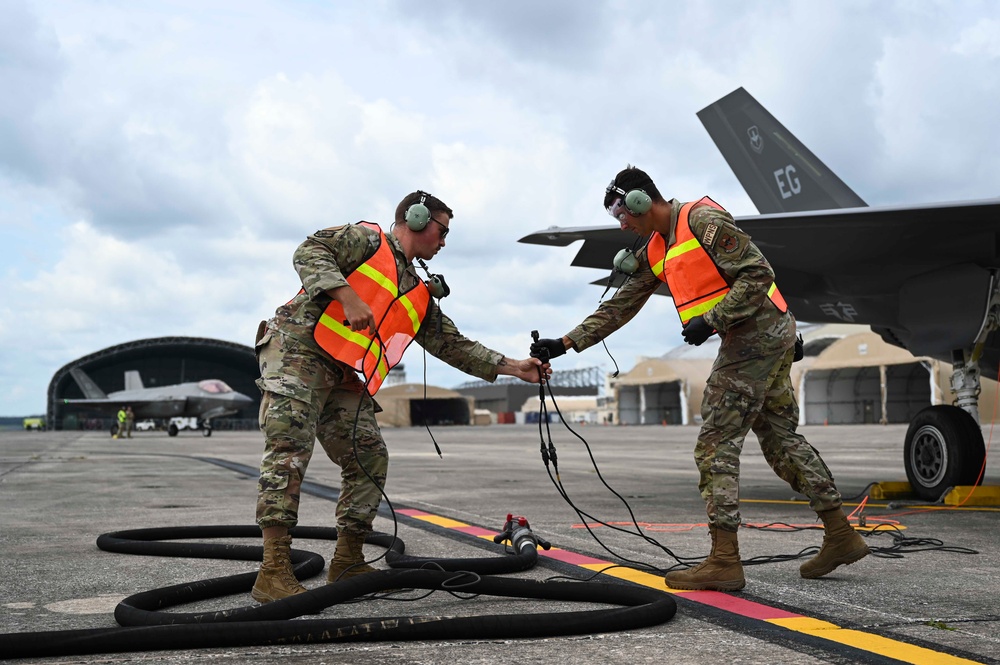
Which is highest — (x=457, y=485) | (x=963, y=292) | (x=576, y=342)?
(x=963, y=292)

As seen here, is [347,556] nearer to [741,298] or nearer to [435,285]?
[435,285]

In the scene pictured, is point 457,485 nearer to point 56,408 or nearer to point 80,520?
point 80,520

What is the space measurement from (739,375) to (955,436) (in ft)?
15.7

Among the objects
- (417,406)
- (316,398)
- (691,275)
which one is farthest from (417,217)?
(417,406)

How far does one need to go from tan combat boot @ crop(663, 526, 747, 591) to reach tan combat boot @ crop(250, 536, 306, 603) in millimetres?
1721

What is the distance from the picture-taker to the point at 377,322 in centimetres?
403

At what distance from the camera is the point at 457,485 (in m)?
10.8

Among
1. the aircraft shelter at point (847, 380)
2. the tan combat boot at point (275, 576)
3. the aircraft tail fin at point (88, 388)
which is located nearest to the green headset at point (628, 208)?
the tan combat boot at point (275, 576)

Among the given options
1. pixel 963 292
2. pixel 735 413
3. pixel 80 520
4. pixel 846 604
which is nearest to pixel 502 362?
pixel 735 413

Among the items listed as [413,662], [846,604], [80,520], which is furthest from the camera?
[80,520]

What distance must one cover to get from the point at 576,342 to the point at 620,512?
10.2 ft

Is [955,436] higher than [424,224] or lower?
lower

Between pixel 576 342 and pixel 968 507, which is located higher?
pixel 576 342

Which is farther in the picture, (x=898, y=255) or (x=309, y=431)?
(x=898, y=255)
